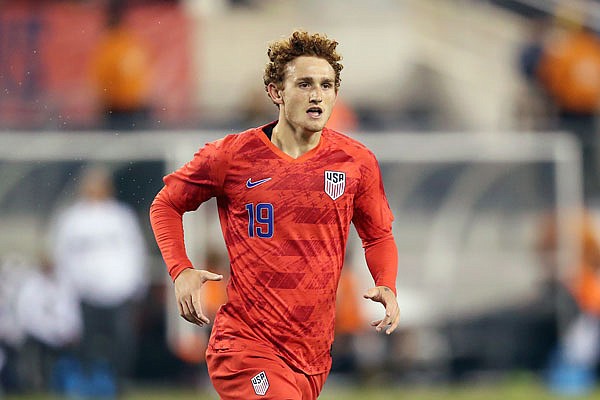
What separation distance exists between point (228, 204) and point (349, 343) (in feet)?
23.5

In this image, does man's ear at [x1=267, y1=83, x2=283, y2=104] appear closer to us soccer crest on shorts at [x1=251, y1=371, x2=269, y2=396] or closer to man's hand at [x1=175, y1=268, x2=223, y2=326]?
man's hand at [x1=175, y1=268, x2=223, y2=326]

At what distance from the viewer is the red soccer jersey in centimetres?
597

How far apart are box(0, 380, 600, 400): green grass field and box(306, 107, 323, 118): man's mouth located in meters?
6.38

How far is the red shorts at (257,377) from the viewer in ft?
19.3

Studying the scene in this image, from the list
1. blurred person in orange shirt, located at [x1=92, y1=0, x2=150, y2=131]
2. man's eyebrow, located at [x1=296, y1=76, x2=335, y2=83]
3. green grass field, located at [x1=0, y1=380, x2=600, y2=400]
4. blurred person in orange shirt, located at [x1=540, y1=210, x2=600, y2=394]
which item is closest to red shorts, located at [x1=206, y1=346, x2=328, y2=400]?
man's eyebrow, located at [x1=296, y1=76, x2=335, y2=83]

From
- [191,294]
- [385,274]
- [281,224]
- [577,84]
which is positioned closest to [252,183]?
[281,224]

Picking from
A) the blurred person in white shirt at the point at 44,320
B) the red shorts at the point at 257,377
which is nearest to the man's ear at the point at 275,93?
the red shorts at the point at 257,377

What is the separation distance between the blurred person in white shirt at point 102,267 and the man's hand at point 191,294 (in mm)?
5848

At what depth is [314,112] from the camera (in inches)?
231

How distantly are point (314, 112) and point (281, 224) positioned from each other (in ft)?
1.58

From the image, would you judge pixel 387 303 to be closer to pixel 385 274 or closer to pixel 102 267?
pixel 385 274

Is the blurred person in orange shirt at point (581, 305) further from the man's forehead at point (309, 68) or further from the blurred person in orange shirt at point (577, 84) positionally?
the man's forehead at point (309, 68)

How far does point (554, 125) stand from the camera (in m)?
13.8

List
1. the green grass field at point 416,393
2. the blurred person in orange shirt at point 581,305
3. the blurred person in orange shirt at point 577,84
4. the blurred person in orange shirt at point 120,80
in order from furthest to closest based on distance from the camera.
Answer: the blurred person in orange shirt at point 577,84 → the blurred person in orange shirt at point 581,305 → the blurred person in orange shirt at point 120,80 → the green grass field at point 416,393
